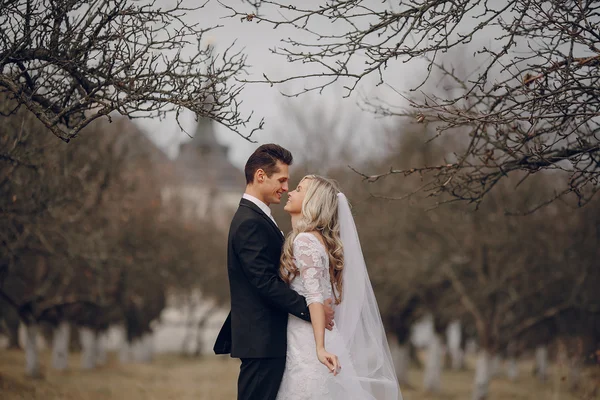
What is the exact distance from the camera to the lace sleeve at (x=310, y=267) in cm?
535

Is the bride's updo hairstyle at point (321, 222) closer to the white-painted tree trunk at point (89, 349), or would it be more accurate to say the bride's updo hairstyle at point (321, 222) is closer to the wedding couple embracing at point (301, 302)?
the wedding couple embracing at point (301, 302)

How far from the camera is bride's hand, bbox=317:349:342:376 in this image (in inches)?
206

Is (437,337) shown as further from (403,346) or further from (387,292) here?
(387,292)

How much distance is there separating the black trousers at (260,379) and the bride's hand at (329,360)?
0.32 m

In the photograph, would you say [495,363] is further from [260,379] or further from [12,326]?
[260,379]

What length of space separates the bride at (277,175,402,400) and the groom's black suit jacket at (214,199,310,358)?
11 cm

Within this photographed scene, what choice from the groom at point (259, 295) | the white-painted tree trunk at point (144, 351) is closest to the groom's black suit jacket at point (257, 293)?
the groom at point (259, 295)

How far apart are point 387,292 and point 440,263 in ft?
8.95

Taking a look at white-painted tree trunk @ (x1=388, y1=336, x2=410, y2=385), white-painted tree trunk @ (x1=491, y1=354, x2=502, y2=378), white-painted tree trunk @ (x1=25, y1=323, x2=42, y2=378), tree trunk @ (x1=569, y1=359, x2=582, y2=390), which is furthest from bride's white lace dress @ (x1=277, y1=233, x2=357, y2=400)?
white-painted tree trunk @ (x1=388, y1=336, x2=410, y2=385)

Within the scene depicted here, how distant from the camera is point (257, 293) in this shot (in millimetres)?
5461

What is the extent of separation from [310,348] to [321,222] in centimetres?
93

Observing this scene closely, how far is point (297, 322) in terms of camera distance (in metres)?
5.53

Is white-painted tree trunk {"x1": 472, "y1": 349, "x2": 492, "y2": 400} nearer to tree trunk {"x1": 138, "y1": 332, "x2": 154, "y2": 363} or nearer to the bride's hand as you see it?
the bride's hand

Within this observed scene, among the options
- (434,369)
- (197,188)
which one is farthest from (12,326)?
(434,369)
